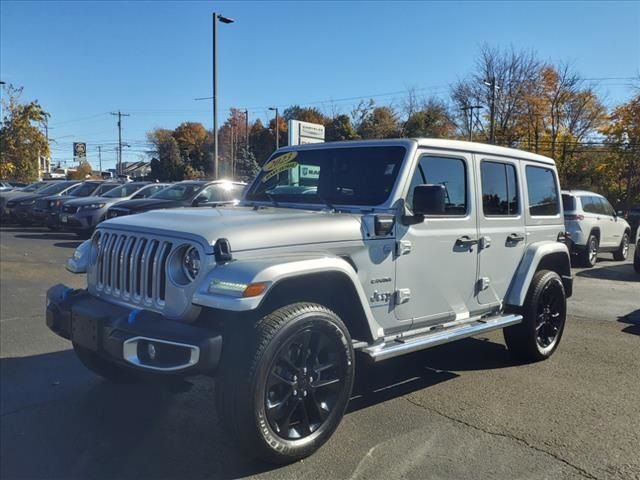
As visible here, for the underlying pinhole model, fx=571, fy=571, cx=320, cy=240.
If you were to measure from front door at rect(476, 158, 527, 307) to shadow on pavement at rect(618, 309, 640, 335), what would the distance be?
8.21ft

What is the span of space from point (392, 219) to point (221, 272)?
4.50 feet

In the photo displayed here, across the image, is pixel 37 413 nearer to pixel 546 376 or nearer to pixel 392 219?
pixel 392 219

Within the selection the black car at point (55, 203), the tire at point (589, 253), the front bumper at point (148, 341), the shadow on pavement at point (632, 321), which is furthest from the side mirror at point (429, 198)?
the black car at point (55, 203)

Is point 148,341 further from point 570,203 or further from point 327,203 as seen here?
point 570,203

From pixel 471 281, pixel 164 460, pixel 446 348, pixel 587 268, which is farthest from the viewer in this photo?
pixel 587 268

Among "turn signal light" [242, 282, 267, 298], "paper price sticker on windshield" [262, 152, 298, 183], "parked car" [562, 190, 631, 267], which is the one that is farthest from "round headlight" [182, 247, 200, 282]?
"parked car" [562, 190, 631, 267]

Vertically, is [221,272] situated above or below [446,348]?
above

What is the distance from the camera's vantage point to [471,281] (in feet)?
15.5

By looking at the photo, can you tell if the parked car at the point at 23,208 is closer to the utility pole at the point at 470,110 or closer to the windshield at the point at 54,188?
the windshield at the point at 54,188

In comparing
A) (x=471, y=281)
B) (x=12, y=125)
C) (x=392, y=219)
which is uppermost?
(x=12, y=125)

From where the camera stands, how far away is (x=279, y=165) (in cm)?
509

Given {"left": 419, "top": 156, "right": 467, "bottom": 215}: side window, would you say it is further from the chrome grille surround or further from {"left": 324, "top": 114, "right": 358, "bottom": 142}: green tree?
{"left": 324, "top": 114, "right": 358, "bottom": 142}: green tree

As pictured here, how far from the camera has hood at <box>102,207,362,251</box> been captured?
10.9 ft

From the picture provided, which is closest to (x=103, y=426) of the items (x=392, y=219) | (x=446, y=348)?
(x=392, y=219)
